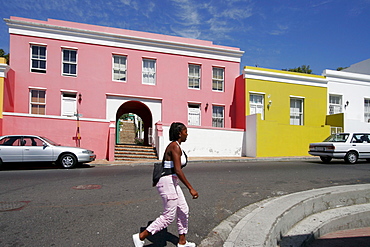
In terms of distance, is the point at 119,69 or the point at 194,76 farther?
the point at 194,76

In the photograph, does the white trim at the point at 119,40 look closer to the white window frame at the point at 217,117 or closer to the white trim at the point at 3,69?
the white trim at the point at 3,69

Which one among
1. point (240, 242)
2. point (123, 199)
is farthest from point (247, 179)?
point (240, 242)

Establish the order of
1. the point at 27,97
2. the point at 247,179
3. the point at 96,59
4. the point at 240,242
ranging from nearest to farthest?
the point at 240,242
the point at 247,179
the point at 27,97
the point at 96,59

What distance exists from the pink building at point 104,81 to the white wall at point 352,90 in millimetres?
8227

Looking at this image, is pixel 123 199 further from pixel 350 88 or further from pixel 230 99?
pixel 350 88

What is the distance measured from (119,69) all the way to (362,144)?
47.7 feet

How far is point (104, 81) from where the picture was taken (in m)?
17.8

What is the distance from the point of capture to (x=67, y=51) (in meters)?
17.6

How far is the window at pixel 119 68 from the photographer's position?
721 inches

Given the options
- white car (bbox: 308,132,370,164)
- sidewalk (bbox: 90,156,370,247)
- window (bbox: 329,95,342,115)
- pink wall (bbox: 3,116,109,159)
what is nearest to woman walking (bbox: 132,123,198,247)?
sidewalk (bbox: 90,156,370,247)

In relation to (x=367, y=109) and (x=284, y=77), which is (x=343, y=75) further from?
(x=284, y=77)

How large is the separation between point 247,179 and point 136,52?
1262 cm

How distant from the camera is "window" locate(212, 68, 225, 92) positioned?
2033 centimetres


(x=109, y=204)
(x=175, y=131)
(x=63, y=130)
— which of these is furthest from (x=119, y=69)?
(x=175, y=131)
